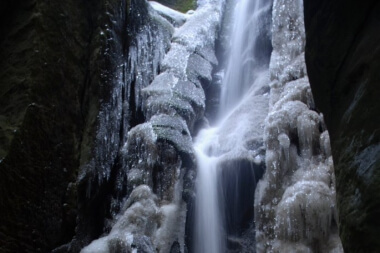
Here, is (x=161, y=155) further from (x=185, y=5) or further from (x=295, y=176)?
(x=185, y=5)

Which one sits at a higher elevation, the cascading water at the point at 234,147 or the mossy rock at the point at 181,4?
the mossy rock at the point at 181,4

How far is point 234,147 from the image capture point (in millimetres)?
7578

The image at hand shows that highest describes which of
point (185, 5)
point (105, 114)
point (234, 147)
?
point (185, 5)

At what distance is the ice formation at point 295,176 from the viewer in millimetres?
5305

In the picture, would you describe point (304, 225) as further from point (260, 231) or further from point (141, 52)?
point (141, 52)

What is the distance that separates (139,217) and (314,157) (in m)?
2.86

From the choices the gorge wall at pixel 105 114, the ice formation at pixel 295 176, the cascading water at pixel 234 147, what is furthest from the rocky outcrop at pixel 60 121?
the ice formation at pixel 295 176

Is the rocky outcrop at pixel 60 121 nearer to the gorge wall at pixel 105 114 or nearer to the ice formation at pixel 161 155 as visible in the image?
the gorge wall at pixel 105 114

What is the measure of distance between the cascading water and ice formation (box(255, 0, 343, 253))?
579mm

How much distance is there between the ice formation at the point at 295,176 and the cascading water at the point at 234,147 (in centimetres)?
58

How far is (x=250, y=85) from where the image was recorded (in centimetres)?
980

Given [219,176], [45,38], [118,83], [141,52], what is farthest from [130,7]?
[219,176]

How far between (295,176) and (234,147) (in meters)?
1.66

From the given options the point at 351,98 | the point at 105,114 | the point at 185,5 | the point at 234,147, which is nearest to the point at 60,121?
the point at 105,114
